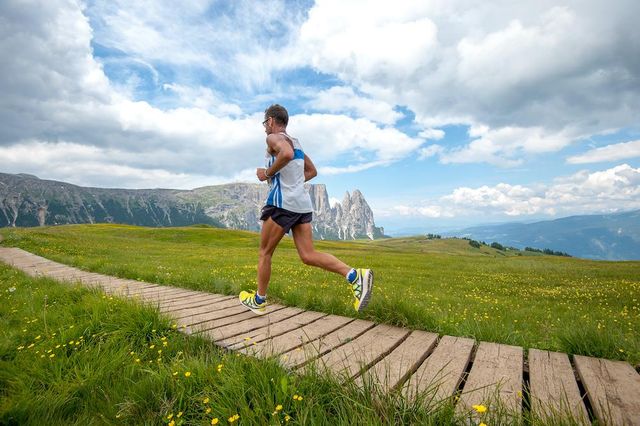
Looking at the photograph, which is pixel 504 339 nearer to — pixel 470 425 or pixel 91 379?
pixel 470 425

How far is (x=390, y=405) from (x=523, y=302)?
15.3m

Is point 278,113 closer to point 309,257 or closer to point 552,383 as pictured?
point 309,257

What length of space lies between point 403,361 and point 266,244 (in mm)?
3243

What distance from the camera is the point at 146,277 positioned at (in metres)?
10.5

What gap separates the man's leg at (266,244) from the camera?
5.89 m

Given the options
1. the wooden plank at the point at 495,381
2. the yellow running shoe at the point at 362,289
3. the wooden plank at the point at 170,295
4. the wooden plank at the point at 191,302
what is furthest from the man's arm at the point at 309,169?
the wooden plank at the point at 495,381

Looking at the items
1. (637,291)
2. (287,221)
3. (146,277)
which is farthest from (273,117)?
(637,291)

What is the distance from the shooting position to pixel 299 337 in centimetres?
452

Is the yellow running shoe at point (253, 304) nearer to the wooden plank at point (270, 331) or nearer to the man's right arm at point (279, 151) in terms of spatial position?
the wooden plank at point (270, 331)

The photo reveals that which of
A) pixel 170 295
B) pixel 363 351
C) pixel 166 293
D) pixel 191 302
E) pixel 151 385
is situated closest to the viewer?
pixel 151 385

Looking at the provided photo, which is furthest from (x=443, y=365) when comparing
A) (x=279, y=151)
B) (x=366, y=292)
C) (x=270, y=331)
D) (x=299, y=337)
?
(x=279, y=151)

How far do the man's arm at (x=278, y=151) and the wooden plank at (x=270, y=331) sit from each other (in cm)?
243

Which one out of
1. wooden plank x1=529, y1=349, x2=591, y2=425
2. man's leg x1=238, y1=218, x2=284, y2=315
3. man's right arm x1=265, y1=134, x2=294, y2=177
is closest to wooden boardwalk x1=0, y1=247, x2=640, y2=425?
wooden plank x1=529, y1=349, x2=591, y2=425

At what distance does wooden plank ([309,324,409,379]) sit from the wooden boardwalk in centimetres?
1
